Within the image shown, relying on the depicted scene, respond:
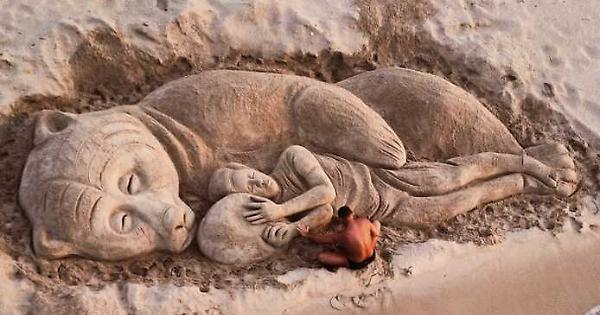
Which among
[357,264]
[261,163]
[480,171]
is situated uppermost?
[261,163]

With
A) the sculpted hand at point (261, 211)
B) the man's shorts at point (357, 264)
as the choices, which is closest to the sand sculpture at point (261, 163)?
the sculpted hand at point (261, 211)

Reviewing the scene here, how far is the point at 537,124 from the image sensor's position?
4070 millimetres

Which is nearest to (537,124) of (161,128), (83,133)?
(161,128)

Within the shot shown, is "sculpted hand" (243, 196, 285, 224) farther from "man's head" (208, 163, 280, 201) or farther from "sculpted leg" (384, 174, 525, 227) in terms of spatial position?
"sculpted leg" (384, 174, 525, 227)

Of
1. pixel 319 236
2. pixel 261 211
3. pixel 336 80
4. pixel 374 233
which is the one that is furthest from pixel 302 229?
pixel 336 80

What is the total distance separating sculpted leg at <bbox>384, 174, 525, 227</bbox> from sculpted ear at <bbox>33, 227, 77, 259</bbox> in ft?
4.70

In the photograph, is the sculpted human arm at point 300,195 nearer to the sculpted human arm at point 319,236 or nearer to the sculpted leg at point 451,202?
the sculpted human arm at point 319,236

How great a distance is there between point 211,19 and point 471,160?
1577mm

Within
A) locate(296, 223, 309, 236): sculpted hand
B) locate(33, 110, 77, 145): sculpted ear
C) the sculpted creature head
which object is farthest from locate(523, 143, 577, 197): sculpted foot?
locate(33, 110, 77, 145): sculpted ear

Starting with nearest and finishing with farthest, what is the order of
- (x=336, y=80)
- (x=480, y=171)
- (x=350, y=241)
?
(x=350, y=241) < (x=480, y=171) < (x=336, y=80)

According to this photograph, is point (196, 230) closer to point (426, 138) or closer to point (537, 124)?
point (426, 138)

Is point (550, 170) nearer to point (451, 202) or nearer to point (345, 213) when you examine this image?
point (451, 202)

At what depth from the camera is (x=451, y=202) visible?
11.5 feet

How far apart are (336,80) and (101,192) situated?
1.61 m
